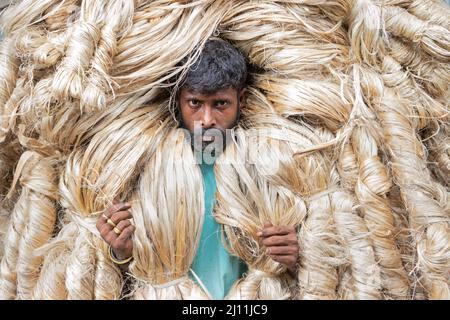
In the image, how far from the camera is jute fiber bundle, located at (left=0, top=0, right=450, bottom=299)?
2248 mm

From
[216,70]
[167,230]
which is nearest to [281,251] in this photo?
[167,230]

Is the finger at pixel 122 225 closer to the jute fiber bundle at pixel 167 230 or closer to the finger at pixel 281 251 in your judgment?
the jute fiber bundle at pixel 167 230

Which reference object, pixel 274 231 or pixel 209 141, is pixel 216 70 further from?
pixel 274 231

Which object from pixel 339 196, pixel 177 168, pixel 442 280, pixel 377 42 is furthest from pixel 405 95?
pixel 177 168

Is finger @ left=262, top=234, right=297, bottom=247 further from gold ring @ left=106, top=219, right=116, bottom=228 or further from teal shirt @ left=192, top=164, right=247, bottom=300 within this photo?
gold ring @ left=106, top=219, right=116, bottom=228

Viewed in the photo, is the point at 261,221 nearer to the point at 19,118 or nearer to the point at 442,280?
the point at 442,280

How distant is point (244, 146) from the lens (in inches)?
92.0

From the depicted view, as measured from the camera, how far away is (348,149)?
7.63 ft

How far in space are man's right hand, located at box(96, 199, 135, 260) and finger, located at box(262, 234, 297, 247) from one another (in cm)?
Answer: 36

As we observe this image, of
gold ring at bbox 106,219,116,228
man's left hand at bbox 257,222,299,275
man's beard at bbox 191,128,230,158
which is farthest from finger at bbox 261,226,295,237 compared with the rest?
gold ring at bbox 106,219,116,228

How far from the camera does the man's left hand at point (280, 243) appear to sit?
7.27 ft

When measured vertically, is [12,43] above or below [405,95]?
above

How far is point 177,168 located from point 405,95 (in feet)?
2.28

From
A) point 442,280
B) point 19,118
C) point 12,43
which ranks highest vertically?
point 12,43
